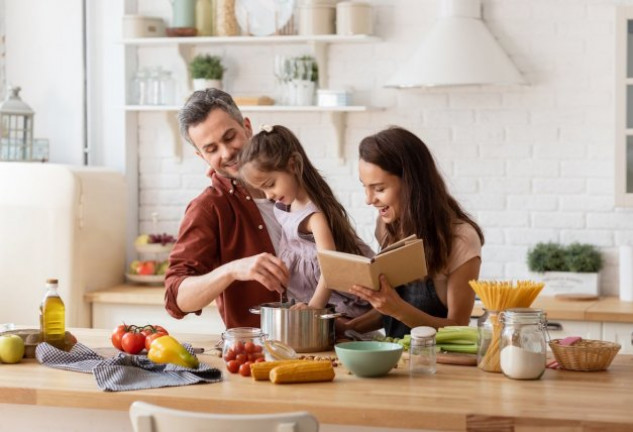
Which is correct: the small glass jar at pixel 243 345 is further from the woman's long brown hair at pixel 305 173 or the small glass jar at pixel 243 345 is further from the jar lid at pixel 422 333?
the woman's long brown hair at pixel 305 173

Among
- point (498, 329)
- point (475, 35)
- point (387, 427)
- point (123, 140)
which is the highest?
point (475, 35)

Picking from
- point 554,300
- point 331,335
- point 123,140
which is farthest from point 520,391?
point 123,140

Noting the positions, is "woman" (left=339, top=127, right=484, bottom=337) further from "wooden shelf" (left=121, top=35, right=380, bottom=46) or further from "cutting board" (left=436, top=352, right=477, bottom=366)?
"wooden shelf" (left=121, top=35, right=380, bottom=46)

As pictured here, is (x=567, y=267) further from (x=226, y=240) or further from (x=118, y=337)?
(x=118, y=337)

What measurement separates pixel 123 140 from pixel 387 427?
151 inches

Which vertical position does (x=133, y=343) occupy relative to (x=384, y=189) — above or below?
below

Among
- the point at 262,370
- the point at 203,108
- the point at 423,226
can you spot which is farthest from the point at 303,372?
the point at 203,108

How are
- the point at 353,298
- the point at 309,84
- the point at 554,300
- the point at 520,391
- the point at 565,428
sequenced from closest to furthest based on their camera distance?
the point at 565,428 → the point at 520,391 → the point at 353,298 → the point at 554,300 → the point at 309,84

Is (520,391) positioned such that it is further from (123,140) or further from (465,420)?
(123,140)

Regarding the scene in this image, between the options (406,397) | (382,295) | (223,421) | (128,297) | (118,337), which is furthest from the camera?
(128,297)

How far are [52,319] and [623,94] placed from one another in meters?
3.16

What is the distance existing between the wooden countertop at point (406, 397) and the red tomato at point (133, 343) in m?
0.24

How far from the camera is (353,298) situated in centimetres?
356

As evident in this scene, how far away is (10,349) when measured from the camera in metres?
3.04
